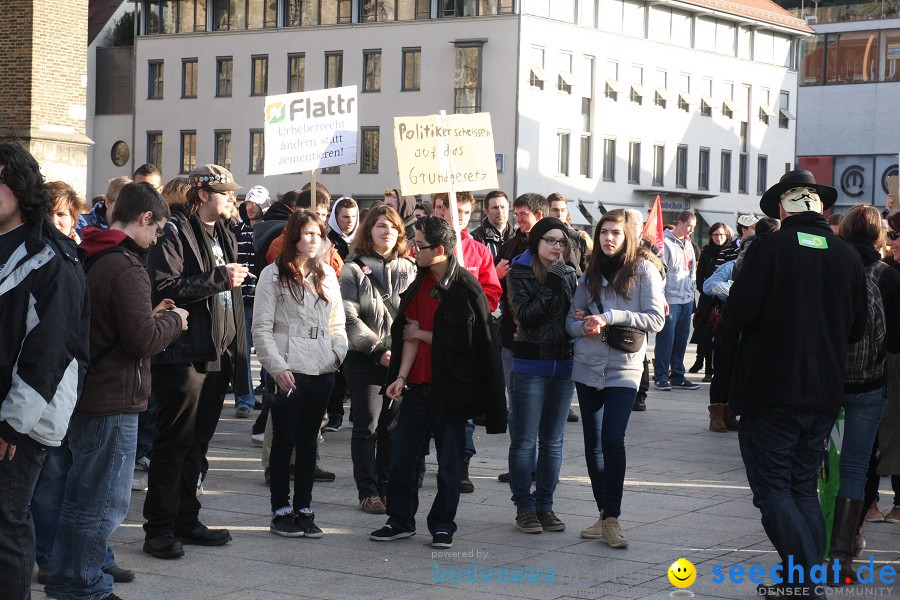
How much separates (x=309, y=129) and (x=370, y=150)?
137 ft

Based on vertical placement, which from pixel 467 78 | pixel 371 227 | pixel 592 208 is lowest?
pixel 371 227

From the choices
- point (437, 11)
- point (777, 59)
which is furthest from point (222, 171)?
point (777, 59)

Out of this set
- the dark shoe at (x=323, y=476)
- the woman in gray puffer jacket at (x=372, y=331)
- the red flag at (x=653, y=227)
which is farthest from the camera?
the red flag at (x=653, y=227)

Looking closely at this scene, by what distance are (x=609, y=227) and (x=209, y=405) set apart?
2606mm

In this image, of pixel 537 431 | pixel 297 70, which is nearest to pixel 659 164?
Result: pixel 297 70

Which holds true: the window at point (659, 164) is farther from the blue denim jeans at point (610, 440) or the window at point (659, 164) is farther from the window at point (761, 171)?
the blue denim jeans at point (610, 440)

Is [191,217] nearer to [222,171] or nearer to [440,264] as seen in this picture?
[222,171]

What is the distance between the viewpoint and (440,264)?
26.5 ft

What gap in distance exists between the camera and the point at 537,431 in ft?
27.9

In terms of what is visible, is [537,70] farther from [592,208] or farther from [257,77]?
[257,77]

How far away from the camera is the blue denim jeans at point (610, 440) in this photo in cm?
789

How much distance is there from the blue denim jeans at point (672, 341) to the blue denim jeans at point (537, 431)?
7.99 meters

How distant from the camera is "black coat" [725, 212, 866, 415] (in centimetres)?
643

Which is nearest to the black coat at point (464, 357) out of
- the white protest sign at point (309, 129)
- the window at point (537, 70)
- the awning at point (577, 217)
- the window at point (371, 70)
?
the white protest sign at point (309, 129)
